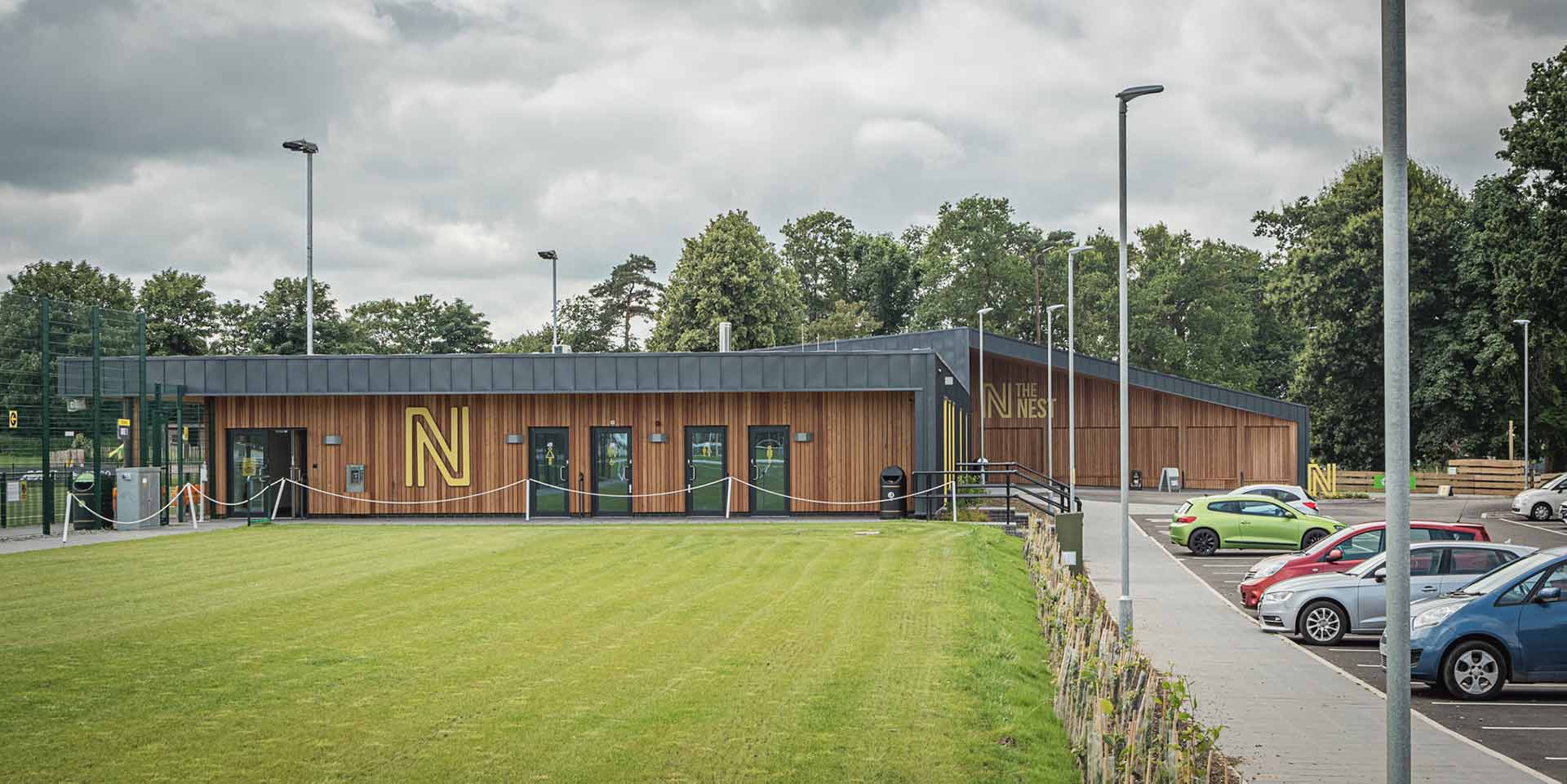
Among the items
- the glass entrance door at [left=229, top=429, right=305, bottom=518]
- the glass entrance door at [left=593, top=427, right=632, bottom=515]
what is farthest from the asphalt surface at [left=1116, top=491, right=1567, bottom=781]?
the glass entrance door at [left=229, top=429, right=305, bottom=518]

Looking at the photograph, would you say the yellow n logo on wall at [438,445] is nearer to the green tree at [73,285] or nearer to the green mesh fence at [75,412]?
the green mesh fence at [75,412]

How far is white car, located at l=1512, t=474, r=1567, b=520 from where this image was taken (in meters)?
43.5

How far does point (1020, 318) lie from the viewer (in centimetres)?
8569

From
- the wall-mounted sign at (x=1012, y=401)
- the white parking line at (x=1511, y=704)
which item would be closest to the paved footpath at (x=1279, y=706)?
the white parking line at (x=1511, y=704)

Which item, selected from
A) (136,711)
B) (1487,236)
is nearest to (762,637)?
(136,711)

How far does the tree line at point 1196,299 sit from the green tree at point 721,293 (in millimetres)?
104

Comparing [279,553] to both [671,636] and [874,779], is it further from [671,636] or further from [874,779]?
[874,779]

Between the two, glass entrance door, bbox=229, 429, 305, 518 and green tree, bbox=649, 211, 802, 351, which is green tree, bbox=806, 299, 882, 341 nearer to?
green tree, bbox=649, 211, 802, 351

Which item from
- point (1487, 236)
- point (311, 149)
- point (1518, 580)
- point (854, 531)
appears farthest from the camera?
point (1487, 236)

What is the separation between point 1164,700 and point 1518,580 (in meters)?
6.05

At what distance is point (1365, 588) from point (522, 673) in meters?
12.2

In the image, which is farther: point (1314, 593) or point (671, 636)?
point (1314, 593)

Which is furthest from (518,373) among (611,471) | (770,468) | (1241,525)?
(1241,525)

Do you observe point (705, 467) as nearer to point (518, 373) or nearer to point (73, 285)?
point (518, 373)
